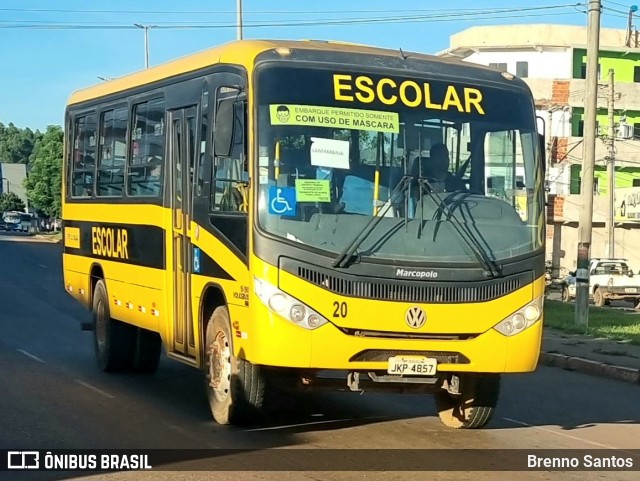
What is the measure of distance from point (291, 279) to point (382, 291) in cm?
70

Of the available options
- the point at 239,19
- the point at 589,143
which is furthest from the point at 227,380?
the point at 239,19

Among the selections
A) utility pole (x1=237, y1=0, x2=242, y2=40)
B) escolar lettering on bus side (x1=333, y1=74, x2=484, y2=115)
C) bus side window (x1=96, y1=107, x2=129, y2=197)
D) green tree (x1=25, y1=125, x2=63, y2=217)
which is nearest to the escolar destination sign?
escolar lettering on bus side (x1=333, y1=74, x2=484, y2=115)

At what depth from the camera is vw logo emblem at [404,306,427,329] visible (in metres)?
8.17

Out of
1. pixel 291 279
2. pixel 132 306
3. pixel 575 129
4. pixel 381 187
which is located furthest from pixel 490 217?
pixel 575 129

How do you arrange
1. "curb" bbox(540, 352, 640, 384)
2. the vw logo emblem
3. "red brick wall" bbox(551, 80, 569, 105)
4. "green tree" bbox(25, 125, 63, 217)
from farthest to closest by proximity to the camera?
"green tree" bbox(25, 125, 63, 217), "red brick wall" bbox(551, 80, 569, 105), "curb" bbox(540, 352, 640, 384), the vw logo emblem

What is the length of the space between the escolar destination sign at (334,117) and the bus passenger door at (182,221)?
171 centimetres

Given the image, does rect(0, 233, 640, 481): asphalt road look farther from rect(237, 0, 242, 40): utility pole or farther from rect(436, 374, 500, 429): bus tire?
rect(237, 0, 242, 40): utility pole

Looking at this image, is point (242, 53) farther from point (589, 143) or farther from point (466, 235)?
point (589, 143)

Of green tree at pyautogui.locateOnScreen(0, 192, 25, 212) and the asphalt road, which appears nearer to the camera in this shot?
the asphalt road

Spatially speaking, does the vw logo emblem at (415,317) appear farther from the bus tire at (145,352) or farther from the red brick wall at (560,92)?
the red brick wall at (560,92)

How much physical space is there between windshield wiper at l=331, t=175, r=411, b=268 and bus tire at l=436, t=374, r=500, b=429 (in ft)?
5.44

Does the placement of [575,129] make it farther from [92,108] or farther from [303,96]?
[303,96]

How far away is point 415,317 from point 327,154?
1410 mm

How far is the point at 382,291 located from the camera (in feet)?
26.6
